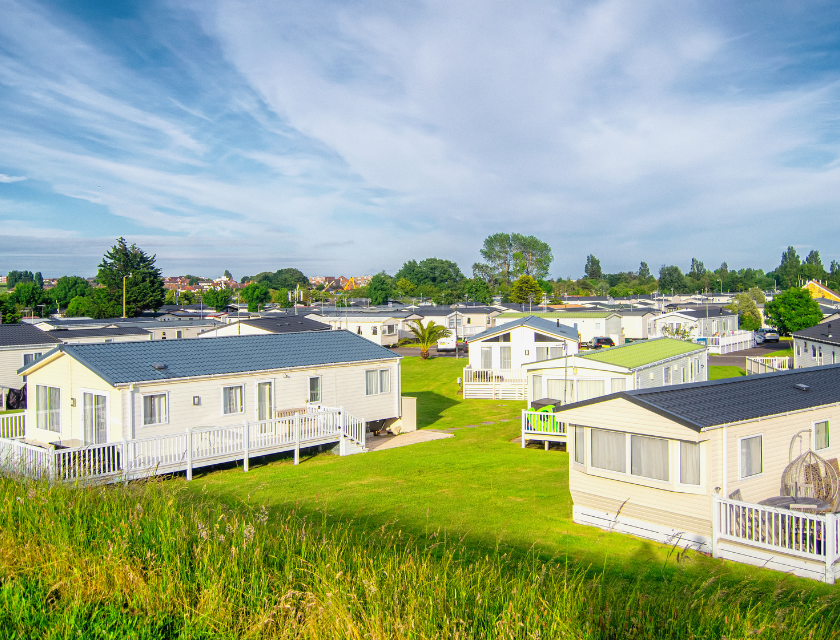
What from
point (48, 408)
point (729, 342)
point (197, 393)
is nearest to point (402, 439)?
point (197, 393)

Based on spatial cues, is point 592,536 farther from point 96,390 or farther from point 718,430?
point 96,390

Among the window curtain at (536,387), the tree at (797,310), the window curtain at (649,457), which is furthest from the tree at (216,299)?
the window curtain at (649,457)

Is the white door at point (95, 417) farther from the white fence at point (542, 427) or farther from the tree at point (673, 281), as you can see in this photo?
the tree at point (673, 281)

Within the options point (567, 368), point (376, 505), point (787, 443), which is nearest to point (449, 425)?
point (567, 368)

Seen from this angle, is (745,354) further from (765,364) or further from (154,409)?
(154,409)

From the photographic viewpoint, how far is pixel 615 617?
537 centimetres

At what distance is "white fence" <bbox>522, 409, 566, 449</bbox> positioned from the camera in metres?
20.1

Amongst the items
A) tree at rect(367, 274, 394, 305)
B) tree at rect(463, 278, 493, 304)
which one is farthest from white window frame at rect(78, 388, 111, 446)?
tree at rect(367, 274, 394, 305)

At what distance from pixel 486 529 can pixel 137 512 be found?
6.47 meters

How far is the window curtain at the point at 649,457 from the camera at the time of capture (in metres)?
11.4

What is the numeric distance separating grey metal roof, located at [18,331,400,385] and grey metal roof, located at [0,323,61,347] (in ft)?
Result: 50.0

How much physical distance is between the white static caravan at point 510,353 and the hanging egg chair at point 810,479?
19.8 meters

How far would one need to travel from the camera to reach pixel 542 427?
20.2m

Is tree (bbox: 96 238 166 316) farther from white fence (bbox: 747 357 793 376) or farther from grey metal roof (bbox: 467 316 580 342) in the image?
white fence (bbox: 747 357 793 376)
